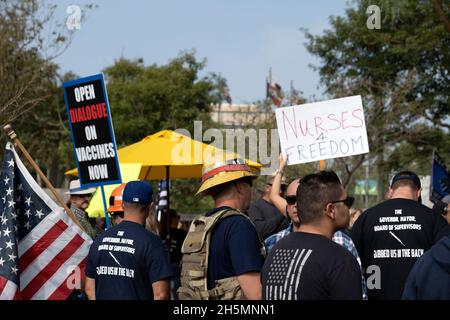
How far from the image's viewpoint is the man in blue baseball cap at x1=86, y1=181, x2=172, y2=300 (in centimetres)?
575

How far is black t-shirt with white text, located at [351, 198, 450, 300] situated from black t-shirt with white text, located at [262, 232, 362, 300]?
8.89ft

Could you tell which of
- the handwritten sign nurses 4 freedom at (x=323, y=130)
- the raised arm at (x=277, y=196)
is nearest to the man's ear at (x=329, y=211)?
the raised arm at (x=277, y=196)

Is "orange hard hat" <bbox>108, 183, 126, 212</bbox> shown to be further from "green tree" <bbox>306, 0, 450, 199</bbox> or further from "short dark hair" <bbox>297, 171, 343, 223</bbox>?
"green tree" <bbox>306, 0, 450, 199</bbox>

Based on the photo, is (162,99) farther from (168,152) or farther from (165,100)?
(168,152)

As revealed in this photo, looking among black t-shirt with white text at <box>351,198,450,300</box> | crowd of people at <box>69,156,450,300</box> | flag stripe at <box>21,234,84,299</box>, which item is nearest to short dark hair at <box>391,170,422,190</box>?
crowd of people at <box>69,156,450,300</box>

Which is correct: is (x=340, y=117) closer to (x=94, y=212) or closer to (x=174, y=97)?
(x=94, y=212)

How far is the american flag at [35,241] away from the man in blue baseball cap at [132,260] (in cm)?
106

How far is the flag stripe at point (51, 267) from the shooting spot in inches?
272

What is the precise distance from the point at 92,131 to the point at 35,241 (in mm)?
2200

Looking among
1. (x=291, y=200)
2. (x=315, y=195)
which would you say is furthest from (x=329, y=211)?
(x=291, y=200)

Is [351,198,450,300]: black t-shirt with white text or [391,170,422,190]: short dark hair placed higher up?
[391,170,422,190]: short dark hair

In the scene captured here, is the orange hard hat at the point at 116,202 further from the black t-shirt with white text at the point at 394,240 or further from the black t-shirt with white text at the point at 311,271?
the black t-shirt with white text at the point at 311,271

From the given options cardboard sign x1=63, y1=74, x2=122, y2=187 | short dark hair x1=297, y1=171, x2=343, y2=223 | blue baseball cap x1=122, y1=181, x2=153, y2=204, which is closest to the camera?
short dark hair x1=297, y1=171, x2=343, y2=223

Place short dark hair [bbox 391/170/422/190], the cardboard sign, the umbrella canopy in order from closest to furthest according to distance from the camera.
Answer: short dark hair [bbox 391/170/422/190]
the cardboard sign
the umbrella canopy
